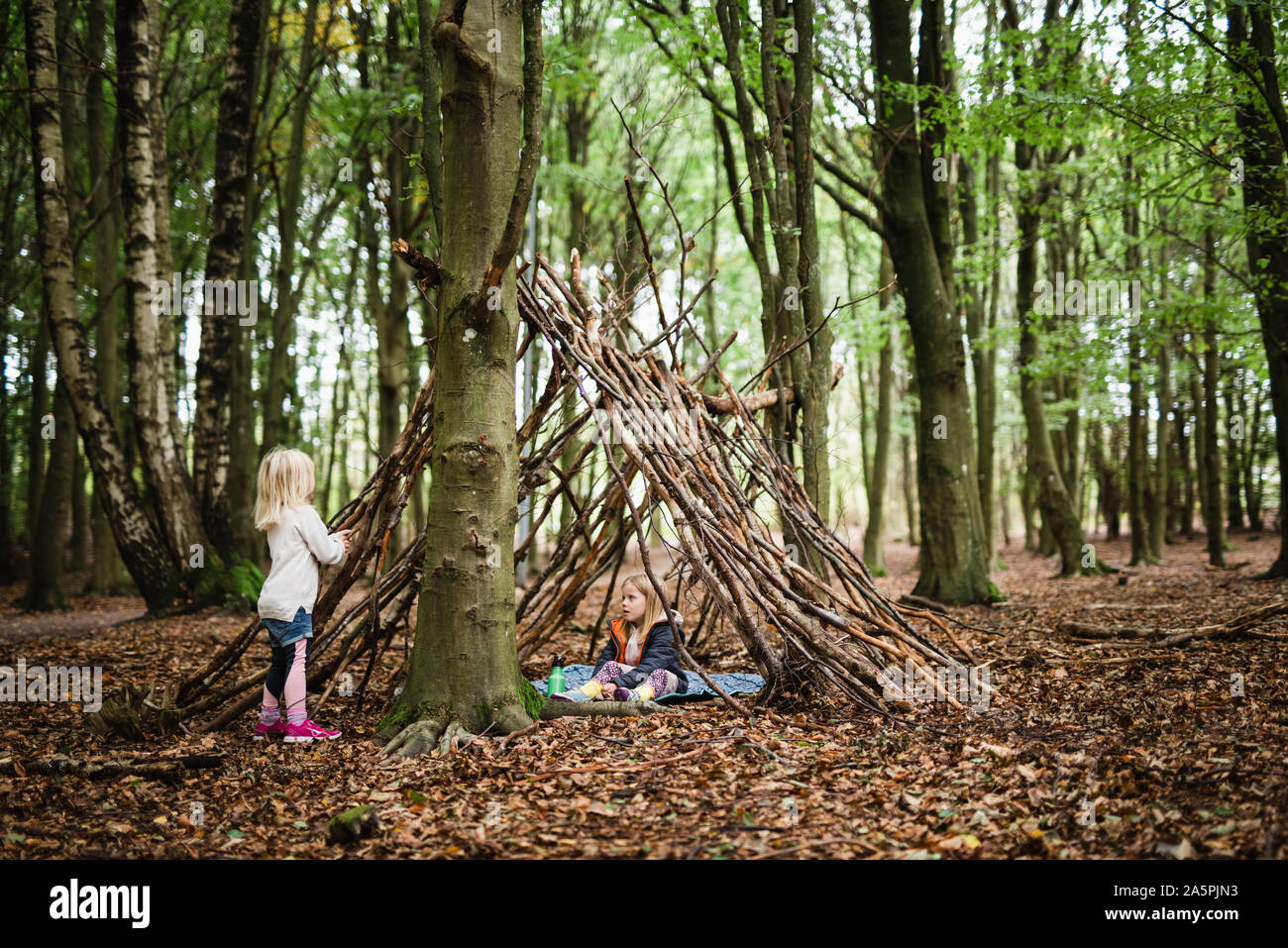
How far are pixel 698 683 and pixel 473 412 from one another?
2.10 metres

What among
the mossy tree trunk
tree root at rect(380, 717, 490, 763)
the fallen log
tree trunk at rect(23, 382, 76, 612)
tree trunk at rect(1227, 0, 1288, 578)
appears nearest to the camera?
the fallen log

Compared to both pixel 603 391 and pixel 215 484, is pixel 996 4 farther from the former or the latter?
pixel 215 484

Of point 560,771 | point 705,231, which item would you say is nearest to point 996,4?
point 705,231

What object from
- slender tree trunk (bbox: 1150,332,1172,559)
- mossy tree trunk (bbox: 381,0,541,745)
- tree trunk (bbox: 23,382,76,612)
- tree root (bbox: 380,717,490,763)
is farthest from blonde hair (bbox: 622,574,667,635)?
slender tree trunk (bbox: 1150,332,1172,559)

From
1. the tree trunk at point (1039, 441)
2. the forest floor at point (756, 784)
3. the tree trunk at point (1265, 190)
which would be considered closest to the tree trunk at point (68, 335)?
the forest floor at point (756, 784)

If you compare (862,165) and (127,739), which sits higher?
(862,165)

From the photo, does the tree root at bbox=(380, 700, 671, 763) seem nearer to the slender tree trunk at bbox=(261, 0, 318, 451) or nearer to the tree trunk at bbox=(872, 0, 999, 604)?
the tree trunk at bbox=(872, 0, 999, 604)

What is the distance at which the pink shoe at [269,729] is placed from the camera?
3744 mm

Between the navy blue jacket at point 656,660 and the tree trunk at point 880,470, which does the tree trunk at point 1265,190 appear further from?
the navy blue jacket at point 656,660

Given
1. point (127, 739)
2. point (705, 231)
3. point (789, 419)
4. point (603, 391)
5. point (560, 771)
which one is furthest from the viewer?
point (705, 231)

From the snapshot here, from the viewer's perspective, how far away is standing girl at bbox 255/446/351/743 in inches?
146

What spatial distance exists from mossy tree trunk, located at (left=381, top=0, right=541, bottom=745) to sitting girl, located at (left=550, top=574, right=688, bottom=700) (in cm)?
70
